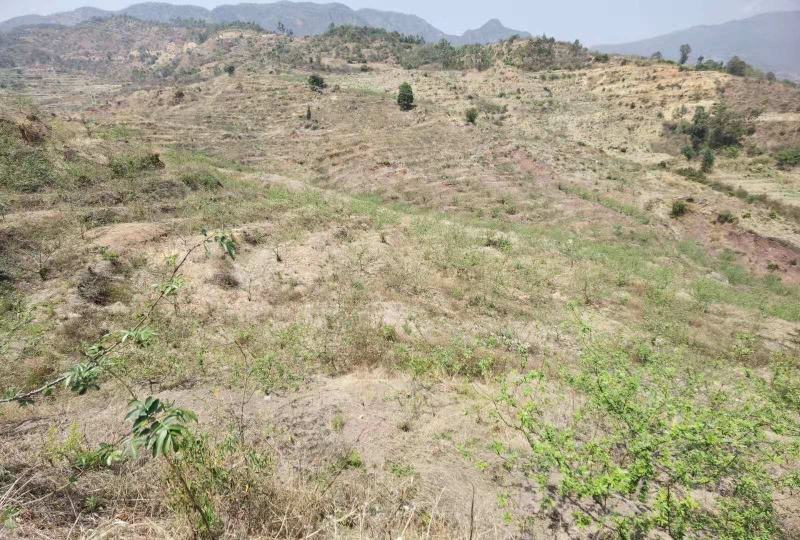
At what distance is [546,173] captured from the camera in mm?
25656

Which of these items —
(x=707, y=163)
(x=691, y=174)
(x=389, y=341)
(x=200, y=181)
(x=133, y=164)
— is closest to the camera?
(x=389, y=341)

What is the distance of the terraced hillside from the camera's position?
3882 millimetres

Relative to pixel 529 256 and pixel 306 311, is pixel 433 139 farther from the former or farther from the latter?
pixel 306 311

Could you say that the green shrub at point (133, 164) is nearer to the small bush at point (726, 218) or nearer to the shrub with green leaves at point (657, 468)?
the shrub with green leaves at point (657, 468)

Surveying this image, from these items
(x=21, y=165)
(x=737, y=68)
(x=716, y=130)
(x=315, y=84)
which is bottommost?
(x=21, y=165)

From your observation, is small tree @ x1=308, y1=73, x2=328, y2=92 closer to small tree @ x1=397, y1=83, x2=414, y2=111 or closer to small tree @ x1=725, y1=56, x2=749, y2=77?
small tree @ x1=397, y1=83, x2=414, y2=111

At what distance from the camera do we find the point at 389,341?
876 centimetres

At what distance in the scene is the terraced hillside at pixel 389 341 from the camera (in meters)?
3.88

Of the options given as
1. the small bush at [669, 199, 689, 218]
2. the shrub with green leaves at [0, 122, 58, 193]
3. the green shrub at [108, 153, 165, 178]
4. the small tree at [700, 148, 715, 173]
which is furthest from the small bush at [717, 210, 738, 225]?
the shrub with green leaves at [0, 122, 58, 193]

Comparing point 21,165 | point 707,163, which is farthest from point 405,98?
point 21,165

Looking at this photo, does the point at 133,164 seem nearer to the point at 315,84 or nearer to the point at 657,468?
the point at 657,468

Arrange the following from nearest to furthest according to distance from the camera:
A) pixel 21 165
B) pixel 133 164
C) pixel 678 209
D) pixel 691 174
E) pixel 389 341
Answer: pixel 389 341 < pixel 21 165 < pixel 133 164 < pixel 678 209 < pixel 691 174

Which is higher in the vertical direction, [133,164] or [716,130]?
[716,130]

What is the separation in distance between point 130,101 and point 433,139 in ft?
164
